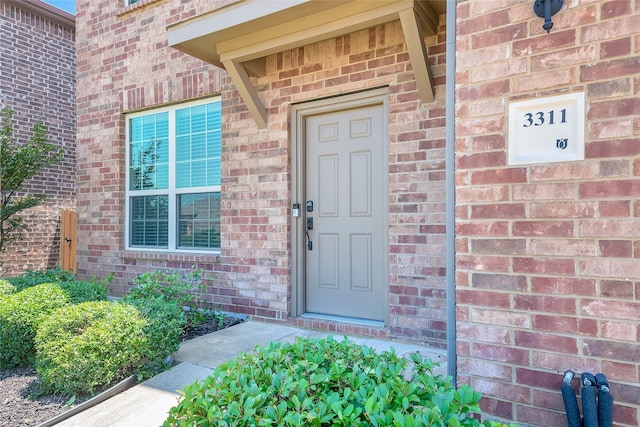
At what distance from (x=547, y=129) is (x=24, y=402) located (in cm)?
359

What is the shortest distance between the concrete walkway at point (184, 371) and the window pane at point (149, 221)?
1953mm

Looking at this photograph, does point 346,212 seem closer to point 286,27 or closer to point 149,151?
point 286,27

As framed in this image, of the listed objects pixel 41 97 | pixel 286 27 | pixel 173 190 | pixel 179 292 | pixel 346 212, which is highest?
pixel 41 97

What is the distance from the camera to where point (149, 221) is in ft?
18.2

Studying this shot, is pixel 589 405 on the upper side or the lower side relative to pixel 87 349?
upper

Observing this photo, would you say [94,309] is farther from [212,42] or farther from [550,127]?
[550,127]

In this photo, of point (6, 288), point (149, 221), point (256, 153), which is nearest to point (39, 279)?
point (6, 288)

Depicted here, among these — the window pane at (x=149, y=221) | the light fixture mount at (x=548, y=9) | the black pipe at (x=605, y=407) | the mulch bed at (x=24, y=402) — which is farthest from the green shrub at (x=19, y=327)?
the light fixture mount at (x=548, y=9)

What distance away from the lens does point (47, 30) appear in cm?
831

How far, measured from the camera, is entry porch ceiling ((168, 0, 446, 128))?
3.23 m

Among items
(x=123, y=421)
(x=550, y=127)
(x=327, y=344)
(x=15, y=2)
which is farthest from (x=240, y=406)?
(x=15, y=2)

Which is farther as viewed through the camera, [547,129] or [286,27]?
[286,27]

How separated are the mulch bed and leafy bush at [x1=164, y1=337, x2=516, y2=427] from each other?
5.36 feet

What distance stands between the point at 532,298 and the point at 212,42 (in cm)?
364
